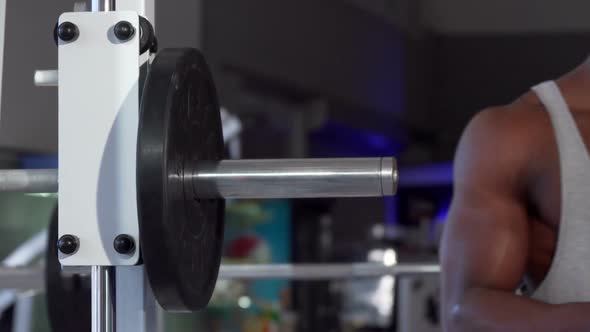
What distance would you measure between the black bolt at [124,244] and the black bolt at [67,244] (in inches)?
1.0

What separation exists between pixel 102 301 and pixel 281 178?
0.48ft

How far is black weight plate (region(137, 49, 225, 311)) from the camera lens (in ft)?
1.86

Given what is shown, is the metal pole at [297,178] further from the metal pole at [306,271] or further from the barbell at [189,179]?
the metal pole at [306,271]

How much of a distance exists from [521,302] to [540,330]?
49mm

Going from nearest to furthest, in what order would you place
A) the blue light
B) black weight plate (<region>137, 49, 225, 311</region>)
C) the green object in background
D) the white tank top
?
1. black weight plate (<region>137, 49, 225, 311</region>)
2. the white tank top
3. the green object in background
4. the blue light

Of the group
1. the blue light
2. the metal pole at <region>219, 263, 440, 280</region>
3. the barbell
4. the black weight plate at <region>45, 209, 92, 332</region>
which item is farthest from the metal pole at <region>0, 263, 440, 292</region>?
Result: the blue light

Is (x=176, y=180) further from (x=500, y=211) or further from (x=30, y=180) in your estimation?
(x=500, y=211)

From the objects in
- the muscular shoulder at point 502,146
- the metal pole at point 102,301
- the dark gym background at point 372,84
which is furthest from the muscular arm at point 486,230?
the dark gym background at point 372,84

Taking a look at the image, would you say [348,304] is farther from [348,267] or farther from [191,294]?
[191,294]

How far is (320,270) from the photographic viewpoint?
169 centimetres

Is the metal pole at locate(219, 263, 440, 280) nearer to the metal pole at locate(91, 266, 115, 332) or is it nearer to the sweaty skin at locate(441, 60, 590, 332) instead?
the sweaty skin at locate(441, 60, 590, 332)

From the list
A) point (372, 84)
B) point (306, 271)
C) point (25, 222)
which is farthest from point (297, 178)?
point (372, 84)

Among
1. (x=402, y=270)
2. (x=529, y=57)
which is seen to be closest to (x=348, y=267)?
(x=402, y=270)

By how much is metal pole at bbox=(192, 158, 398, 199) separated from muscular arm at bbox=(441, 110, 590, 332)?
20.3 inches
